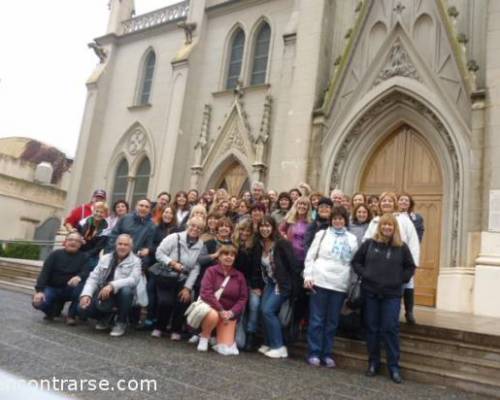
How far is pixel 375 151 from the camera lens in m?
11.8

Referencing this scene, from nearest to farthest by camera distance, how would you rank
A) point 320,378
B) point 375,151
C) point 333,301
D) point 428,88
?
point 320,378 → point 333,301 → point 428,88 → point 375,151

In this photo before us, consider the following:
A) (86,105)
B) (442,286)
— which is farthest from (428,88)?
(86,105)

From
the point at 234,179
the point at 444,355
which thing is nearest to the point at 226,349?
the point at 444,355

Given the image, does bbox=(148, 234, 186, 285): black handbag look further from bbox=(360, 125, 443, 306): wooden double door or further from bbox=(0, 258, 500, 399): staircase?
bbox=(360, 125, 443, 306): wooden double door

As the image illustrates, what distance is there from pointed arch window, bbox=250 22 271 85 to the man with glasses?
10.0 m

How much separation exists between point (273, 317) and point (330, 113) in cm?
731

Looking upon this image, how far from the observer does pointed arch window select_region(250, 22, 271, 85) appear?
50.7ft

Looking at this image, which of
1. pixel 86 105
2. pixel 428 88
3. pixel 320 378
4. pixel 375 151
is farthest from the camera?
pixel 86 105

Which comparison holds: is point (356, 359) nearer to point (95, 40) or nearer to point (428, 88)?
point (428, 88)

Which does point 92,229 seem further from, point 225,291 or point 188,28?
point 188,28

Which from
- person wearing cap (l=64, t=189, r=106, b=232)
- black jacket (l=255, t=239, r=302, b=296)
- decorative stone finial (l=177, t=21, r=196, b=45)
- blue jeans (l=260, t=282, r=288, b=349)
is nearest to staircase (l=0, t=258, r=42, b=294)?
person wearing cap (l=64, t=189, r=106, b=232)

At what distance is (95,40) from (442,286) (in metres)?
17.7

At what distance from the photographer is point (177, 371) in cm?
445

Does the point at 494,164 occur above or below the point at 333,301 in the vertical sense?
above
